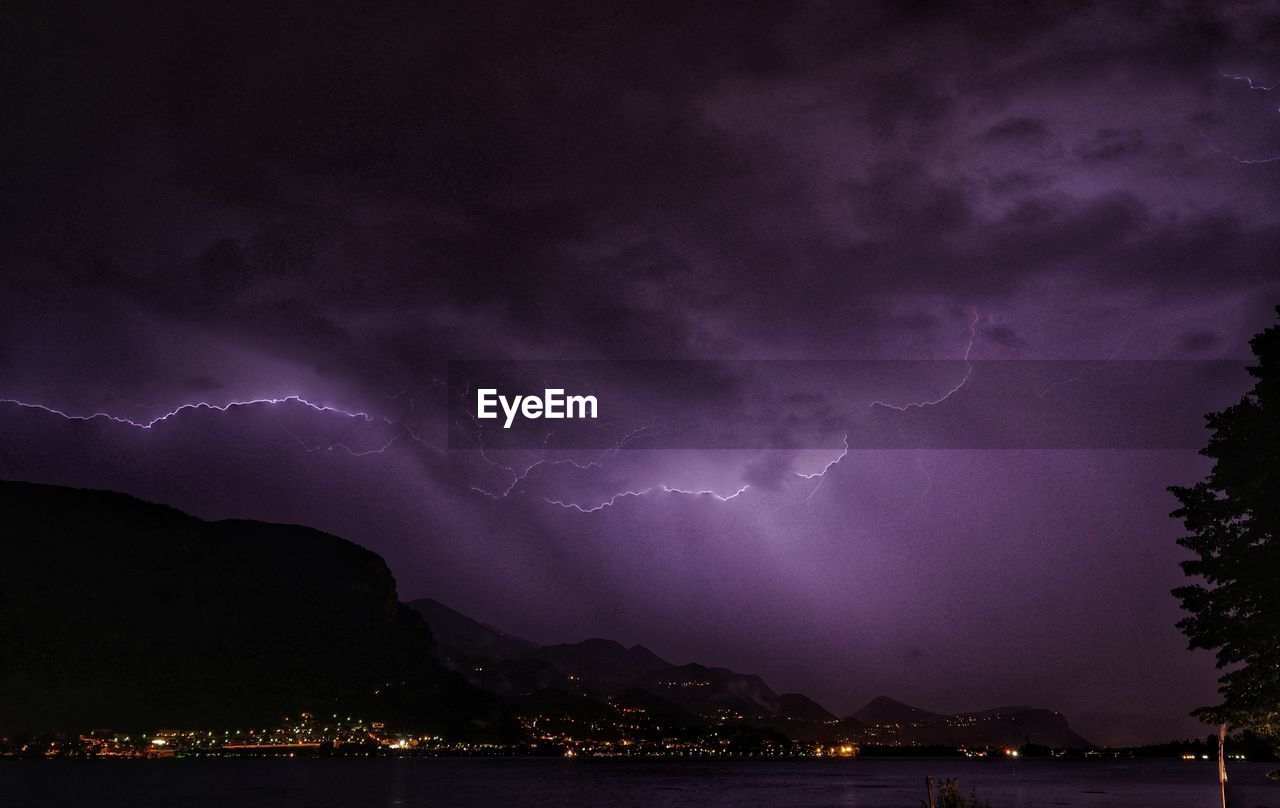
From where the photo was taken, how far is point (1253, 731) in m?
29.8

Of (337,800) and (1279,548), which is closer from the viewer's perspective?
(1279,548)

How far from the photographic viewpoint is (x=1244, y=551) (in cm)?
2795

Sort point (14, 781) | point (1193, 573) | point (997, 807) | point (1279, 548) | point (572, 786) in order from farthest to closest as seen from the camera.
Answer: point (572, 786), point (14, 781), point (997, 807), point (1193, 573), point (1279, 548)

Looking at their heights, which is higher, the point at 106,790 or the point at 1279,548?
the point at 1279,548

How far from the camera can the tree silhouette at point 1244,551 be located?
88.5 ft

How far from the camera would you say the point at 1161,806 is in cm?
10456

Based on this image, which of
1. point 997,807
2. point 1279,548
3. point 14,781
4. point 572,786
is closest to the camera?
point 1279,548

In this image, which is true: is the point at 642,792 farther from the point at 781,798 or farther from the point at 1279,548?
the point at 1279,548

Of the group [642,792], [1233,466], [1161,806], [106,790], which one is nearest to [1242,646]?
[1233,466]

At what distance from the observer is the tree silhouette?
1062 inches

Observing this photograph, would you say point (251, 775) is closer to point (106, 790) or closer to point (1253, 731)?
point (106, 790)

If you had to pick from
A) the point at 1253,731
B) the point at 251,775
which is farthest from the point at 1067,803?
the point at 251,775

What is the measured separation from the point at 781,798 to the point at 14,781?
10016cm

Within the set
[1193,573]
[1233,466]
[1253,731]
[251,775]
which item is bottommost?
[251,775]
